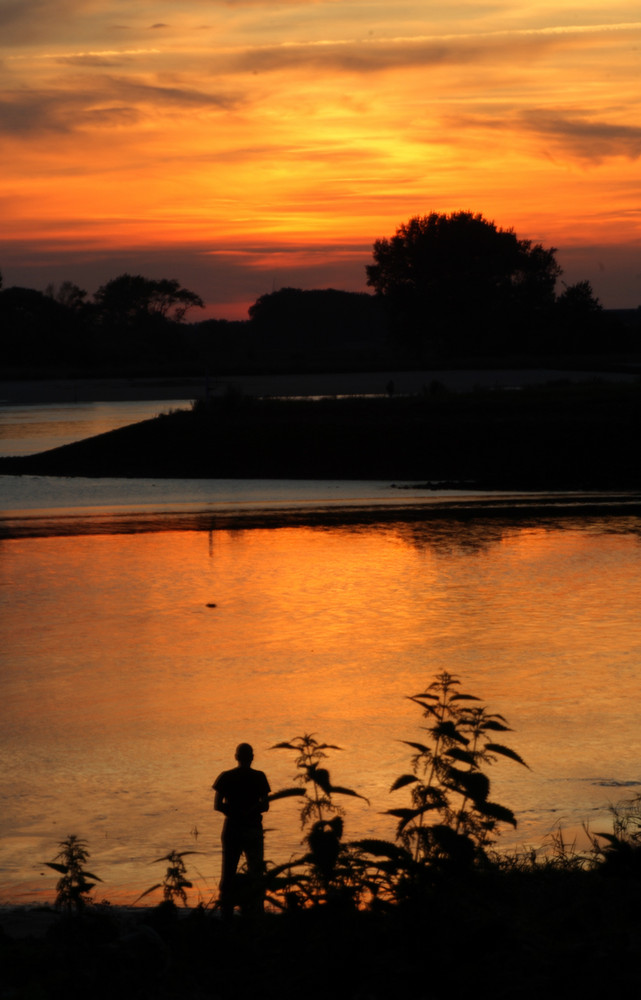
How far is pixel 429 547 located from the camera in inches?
844

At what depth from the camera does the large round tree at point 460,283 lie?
10844 cm

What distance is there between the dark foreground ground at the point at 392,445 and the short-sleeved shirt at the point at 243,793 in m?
27.4

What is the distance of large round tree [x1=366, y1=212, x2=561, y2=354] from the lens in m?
108

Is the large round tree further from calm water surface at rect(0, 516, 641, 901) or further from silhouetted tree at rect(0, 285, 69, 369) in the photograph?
calm water surface at rect(0, 516, 641, 901)

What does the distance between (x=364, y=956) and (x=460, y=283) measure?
107750mm

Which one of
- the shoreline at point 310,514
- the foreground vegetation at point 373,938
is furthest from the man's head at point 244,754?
the shoreline at point 310,514

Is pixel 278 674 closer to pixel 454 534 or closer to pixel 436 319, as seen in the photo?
pixel 454 534

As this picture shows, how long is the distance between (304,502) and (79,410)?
4613cm

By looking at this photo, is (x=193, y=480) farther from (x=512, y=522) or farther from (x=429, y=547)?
(x=429, y=547)

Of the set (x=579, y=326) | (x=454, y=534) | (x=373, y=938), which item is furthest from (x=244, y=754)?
(x=579, y=326)

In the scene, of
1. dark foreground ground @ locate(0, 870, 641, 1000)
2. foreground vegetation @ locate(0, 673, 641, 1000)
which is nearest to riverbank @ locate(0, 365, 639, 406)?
foreground vegetation @ locate(0, 673, 641, 1000)

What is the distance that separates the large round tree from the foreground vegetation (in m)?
101

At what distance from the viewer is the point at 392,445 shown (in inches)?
1513

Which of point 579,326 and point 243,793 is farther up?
point 579,326
